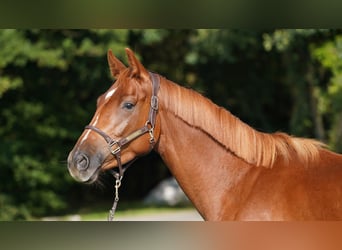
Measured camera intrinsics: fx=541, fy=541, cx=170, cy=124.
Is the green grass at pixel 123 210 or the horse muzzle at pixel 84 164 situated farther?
the green grass at pixel 123 210

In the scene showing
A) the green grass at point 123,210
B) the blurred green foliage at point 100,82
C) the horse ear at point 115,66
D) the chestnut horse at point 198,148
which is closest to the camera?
the chestnut horse at point 198,148

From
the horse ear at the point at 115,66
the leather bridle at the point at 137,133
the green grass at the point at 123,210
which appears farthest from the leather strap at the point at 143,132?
the green grass at the point at 123,210

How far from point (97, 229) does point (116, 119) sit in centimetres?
125

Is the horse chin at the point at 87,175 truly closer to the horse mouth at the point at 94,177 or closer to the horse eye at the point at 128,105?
the horse mouth at the point at 94,177

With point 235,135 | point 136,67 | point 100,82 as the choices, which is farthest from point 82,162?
point 100,82

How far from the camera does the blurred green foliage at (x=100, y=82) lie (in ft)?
41.3

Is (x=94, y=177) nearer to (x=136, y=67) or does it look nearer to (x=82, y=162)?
(x=82, y=162)

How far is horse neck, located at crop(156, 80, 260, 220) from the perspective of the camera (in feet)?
11.2

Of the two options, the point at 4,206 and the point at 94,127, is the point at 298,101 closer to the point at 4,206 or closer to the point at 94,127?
the point at 4,206

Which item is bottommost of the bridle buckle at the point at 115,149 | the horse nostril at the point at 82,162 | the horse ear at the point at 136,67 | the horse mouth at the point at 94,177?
the horse mouth at the point at 94,177

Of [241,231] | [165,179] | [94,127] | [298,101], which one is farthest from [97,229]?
[165,179]

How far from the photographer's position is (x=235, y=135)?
3434mm

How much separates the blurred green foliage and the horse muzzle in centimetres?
835

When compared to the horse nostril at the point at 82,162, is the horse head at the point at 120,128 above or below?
above
